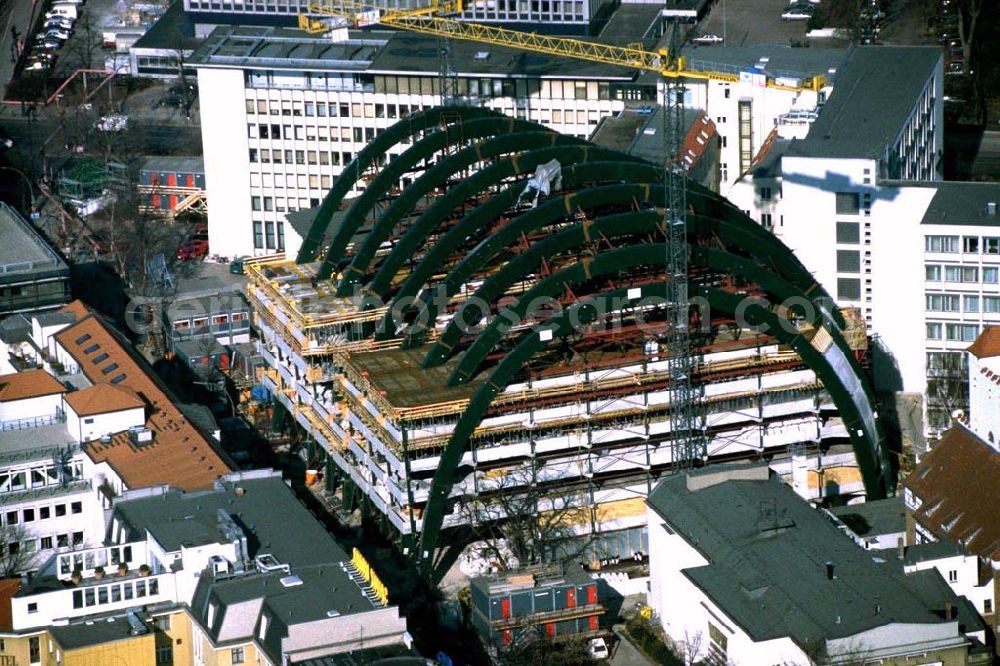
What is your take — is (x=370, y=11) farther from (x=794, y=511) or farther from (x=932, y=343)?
(x=794, y=511)

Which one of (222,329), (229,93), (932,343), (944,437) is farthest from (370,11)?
(944,437)

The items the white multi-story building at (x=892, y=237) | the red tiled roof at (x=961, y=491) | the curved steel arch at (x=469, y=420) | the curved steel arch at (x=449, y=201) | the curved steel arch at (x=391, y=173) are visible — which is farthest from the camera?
the curved steel arch at (x=391, y=173)

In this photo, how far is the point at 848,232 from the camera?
139500 millimetres

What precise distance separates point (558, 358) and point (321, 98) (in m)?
51.2

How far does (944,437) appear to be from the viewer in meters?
117

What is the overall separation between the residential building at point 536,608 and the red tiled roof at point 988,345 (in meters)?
23.0

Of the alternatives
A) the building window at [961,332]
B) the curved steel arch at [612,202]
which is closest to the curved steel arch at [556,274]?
the curved steel arch at [612,202]

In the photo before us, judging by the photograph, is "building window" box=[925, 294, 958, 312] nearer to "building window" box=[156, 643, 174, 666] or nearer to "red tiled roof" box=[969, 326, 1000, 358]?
"red tiled roof" box=[969, 326, 1000, 358]

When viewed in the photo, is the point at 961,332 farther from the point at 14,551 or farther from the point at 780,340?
the point at 14,551

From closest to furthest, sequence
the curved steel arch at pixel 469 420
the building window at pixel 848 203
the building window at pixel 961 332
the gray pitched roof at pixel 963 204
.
Result: the curved steel arch at pixel 469 420
the gray pitched roof at pixel 963 204
the building window at pixel 961 332
the building window at pixel 848 203

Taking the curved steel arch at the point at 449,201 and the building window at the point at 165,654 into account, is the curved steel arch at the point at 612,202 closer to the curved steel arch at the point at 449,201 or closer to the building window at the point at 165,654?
the curved steel arch at the point at 449,201

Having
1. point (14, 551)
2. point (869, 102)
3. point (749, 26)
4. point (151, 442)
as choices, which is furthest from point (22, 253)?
point (749, 26)

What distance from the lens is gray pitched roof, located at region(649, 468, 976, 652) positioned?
101562 millimetres

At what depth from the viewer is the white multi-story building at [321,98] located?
167000 millimetres
